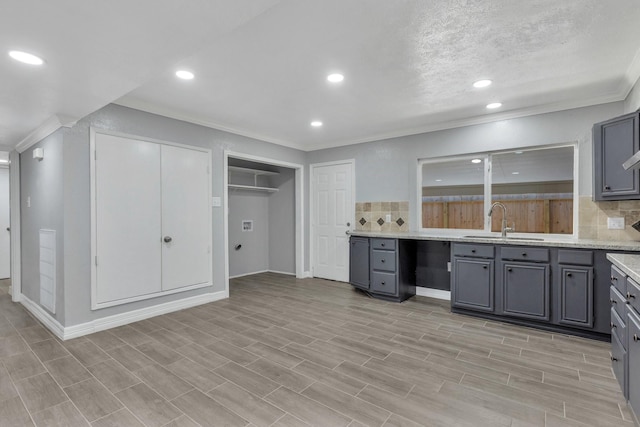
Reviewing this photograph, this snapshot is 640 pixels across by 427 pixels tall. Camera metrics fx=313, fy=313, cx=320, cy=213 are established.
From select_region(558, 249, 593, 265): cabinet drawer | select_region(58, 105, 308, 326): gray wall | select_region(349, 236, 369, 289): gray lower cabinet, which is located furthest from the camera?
select_region(349, 236, 369, 289): gray lower cabinet

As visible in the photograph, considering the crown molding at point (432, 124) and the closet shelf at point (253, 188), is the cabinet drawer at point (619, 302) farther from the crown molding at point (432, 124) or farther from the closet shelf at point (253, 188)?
the closet shelf at point (253, 188)

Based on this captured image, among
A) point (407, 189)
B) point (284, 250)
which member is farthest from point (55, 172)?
point (407, 189)

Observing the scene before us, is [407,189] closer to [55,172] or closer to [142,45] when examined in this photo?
[142,45]

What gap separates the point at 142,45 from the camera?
5.88 feet

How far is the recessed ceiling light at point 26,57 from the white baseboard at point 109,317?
239cm

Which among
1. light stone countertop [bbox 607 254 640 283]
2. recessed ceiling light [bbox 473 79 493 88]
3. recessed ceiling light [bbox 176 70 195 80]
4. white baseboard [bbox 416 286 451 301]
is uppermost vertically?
recessed ceiling light [bbox 473 79 493 88]

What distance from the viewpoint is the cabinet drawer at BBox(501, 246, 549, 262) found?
3.15m

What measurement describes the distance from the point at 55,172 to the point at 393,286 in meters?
4.11

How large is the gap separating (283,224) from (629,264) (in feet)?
16.8

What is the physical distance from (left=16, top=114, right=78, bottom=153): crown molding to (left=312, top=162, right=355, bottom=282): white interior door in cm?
365

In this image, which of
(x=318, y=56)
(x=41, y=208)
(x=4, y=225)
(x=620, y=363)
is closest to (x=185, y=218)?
(x=41, y=208)

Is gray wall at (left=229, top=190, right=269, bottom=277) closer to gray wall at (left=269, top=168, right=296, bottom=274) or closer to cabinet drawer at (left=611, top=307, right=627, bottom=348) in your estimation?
gray wall at (left=269, top=168, right=296, bottom=274)

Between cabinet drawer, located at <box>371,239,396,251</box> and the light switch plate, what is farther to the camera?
cabinet drawer, located at <box>371,239,396,251</box>

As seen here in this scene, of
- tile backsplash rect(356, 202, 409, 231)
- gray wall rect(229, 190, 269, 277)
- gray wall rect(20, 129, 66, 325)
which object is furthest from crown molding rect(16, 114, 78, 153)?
tile backsplash rect(356, 202, 409, 231)
